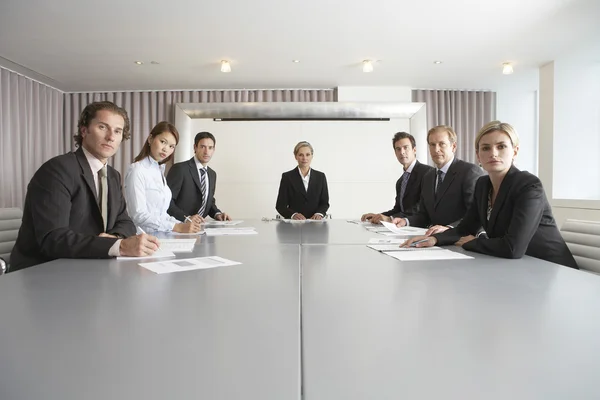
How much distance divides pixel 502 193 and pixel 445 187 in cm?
110

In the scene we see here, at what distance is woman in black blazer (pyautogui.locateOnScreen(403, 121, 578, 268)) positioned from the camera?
1.69 metres

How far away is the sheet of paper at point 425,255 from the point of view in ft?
5.19

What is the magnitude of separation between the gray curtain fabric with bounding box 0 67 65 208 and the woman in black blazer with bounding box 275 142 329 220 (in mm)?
3439

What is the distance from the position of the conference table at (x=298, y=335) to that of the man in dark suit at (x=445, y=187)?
1.65 m

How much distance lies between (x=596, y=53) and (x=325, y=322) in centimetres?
538

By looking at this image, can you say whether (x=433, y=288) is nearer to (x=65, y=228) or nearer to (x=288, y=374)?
(x=288, y=374)

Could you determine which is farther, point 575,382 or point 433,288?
point 433,288

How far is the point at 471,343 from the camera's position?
68cm

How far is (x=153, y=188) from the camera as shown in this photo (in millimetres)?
2826

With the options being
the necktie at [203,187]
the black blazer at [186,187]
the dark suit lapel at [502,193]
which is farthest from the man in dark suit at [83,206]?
the necktie at [203,187]

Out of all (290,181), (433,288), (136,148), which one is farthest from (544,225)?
(136,148)

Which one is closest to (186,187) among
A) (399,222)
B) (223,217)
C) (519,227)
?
(223,217)

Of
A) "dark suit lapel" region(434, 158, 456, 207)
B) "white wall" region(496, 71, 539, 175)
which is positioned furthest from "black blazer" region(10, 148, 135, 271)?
"white wall" region(496, 71, 539, 175)

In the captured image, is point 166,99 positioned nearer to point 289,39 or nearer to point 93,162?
point 289,39
